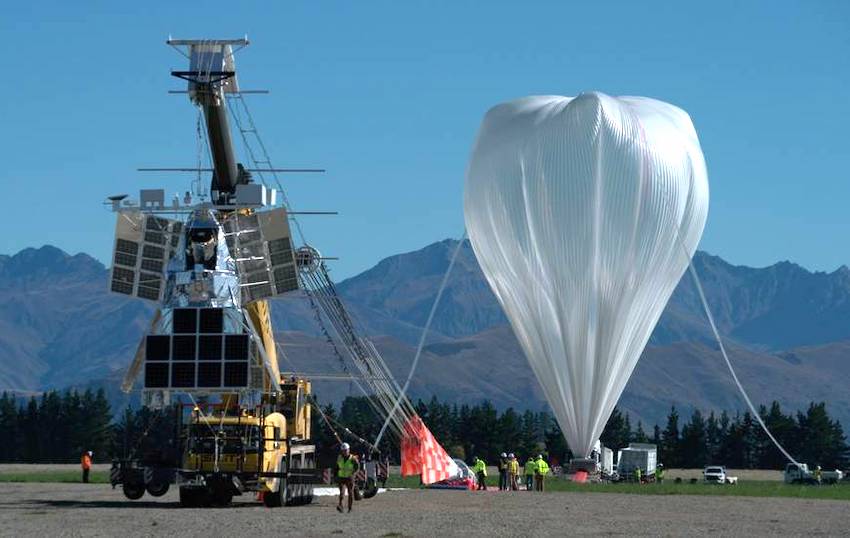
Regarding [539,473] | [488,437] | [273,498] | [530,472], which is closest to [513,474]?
[530,472]

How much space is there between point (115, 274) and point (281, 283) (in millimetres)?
4776

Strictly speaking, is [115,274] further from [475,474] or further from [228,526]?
[475,474]

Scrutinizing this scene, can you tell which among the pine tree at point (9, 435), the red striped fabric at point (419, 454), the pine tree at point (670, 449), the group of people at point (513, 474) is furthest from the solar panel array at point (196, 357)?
the pine tree at point (670, 449)

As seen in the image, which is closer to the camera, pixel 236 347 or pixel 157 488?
pixel 236 347

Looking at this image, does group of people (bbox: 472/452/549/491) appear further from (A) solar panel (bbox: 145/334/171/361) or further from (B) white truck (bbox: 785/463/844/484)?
(B) white truck (bbox: 785/463/844/484)

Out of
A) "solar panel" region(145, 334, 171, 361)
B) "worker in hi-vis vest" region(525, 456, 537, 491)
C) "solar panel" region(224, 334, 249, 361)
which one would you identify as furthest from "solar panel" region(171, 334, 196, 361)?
"worker in hi-vis vest" region(525, 456, 537, 491)

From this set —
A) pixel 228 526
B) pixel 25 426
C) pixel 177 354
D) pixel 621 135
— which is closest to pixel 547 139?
pixel 621 135

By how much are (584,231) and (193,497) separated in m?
28.5

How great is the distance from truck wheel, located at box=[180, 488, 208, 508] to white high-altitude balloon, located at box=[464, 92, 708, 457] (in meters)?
27.1

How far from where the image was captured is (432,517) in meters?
41.9

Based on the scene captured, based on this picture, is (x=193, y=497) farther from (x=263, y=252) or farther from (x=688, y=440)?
(x=688, y=440)

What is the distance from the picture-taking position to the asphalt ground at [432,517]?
Result: 36.7 metres

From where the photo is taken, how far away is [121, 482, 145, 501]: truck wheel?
47438 mm

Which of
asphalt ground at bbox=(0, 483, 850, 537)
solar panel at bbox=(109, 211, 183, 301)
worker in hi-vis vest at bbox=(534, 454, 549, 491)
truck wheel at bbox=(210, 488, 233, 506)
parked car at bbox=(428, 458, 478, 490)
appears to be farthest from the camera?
parked car at bbox=(428, 458, 478, 490)
